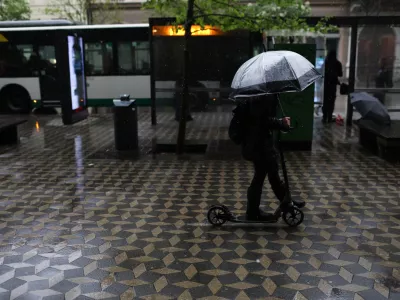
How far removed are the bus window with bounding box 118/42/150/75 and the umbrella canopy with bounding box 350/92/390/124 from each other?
27.7 feet

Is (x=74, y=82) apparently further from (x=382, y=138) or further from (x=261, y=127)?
(x=261, y=127)

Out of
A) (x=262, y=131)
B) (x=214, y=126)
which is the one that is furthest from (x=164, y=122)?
(x=262, y=131)

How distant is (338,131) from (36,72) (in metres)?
10.1

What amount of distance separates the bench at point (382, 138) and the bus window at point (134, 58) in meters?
8.69

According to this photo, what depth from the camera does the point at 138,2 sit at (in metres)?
28.4

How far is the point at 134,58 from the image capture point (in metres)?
16.5

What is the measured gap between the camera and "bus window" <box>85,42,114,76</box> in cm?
1648

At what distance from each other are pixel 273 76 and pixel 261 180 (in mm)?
1200

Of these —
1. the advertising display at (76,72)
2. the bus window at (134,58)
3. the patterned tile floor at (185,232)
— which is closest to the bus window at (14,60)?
the advertising display at (76,72)

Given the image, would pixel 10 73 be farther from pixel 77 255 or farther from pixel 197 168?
pixel 77 255

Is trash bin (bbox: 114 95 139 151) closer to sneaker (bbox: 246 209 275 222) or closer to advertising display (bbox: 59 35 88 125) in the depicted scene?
advertising display (bbox: 59 35 88 125)

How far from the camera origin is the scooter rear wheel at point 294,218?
549cm

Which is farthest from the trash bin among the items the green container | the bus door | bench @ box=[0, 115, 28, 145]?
the bus door

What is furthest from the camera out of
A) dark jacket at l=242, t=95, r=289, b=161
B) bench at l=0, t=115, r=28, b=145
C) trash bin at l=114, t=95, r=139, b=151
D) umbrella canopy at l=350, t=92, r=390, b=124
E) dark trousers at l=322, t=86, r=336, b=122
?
dark trousers at l=322, t=86, r=336, b=122
